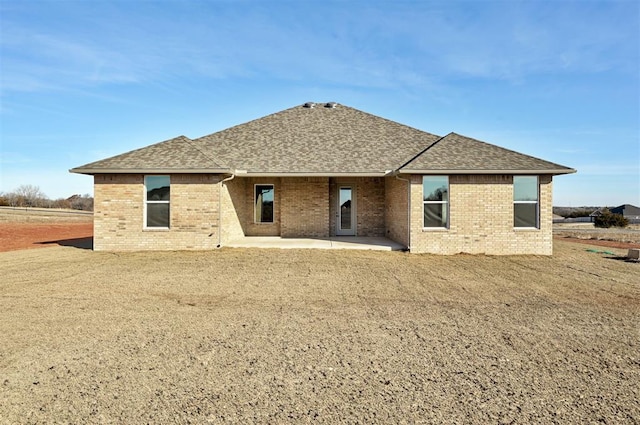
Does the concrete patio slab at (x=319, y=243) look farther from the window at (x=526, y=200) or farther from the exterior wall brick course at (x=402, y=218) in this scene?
the window at (x=526, y=200)

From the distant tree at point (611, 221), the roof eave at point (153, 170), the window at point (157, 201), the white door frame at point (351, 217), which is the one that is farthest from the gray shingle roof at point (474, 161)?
the distant tree at point (611, 221)

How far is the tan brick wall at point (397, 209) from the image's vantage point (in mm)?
12812

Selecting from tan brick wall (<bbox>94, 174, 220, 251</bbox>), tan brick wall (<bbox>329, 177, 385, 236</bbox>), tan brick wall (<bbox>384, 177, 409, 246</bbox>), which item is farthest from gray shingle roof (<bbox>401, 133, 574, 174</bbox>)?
tan brick wall (<bbox>94, 174, 220, 251</bbox>)

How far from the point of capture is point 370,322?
5621 mm

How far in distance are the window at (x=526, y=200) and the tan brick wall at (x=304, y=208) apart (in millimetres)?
7420

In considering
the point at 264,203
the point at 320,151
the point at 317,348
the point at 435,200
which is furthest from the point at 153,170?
the point at 317,348

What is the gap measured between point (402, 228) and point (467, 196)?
8.39 feet

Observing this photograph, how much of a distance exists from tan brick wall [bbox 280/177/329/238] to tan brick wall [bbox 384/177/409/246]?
107 inches

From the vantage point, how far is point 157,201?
12.7 metres

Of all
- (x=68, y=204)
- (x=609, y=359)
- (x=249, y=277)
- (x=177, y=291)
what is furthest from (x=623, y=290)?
(x=68, y=204)

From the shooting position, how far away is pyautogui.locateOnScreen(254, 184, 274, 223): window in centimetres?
1620

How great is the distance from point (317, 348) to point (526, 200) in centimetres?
1083

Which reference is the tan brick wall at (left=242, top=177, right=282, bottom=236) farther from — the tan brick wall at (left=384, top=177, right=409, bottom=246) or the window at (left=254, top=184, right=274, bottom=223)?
the tan brick wall at (left=384, top=177, right=409, bottom=246)

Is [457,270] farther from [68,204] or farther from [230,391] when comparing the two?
[68,204]
